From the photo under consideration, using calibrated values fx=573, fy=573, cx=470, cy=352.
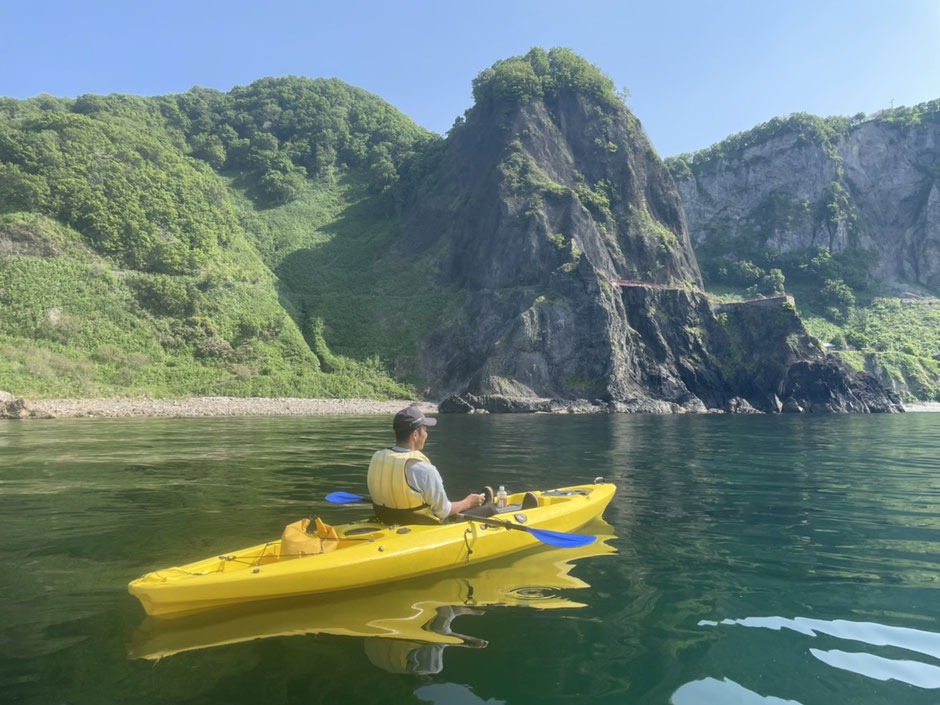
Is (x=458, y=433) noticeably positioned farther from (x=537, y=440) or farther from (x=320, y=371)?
(x=320, y=371)

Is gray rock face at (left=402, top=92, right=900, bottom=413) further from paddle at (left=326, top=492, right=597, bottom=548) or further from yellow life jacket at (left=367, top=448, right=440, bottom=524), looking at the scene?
yellow life jacket at (left=367, top=448, right=440, bottom=524)

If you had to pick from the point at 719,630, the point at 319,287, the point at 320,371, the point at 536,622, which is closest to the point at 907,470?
the point at 719,630

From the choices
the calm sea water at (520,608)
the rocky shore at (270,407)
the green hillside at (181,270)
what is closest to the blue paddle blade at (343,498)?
the calm sea water at (520,608)

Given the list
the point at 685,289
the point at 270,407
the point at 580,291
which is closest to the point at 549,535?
the point at 270,407

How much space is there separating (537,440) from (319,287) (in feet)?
159

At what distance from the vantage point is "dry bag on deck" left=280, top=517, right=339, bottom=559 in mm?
6172

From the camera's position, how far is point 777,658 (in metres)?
4.71

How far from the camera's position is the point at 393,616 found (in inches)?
214

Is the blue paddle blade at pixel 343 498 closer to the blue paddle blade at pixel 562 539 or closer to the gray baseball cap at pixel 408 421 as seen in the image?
the gray baseball cap at pixel 408 421

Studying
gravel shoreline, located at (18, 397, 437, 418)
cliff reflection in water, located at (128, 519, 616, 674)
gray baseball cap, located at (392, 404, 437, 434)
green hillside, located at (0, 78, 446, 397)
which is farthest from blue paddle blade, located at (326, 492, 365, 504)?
green hillside, located at (0, 78, 446, 397)

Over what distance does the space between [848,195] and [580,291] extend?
72088mm

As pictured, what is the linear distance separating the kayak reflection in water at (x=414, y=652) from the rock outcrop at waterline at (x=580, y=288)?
133ft

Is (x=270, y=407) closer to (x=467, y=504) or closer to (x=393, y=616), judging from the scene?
(x=467, y=504)

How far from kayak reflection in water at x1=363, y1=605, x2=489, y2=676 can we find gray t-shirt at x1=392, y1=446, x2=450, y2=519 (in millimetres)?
1774
